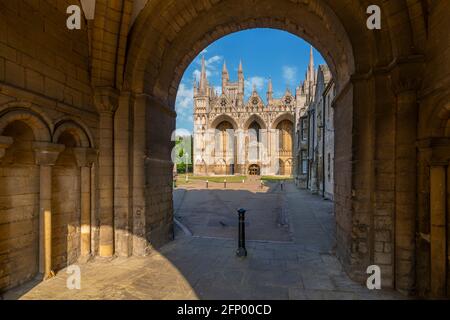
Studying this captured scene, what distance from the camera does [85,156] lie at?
524cm

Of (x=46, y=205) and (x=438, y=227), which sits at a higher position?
(x=46, y=205)

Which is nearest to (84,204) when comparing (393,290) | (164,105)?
(164,105)

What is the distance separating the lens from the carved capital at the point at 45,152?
4.29 metres

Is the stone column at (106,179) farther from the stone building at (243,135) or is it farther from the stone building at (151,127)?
the stone building at (243,135)

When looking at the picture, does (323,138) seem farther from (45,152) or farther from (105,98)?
(45,152)

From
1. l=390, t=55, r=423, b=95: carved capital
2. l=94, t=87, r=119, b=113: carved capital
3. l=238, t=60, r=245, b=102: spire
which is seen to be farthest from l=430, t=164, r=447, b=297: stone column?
l=238, t=60, r=245, b=102: spire

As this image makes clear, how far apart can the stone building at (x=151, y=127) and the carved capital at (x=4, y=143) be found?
0.05 metres

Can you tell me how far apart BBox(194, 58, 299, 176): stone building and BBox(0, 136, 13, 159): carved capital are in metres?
48.4

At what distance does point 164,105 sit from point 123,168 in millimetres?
2220

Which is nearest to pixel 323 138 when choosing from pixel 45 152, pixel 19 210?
pixel 45 152

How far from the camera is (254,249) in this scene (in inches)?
245

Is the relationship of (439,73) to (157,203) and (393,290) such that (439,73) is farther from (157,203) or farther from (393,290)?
(157,203)

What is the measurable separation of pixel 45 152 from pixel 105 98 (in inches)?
69.7

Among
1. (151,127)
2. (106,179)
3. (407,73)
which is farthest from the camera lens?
(151,127)
